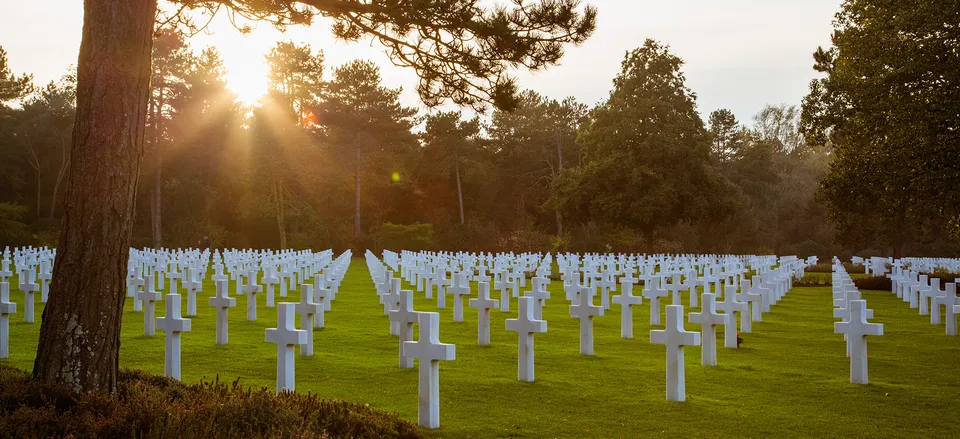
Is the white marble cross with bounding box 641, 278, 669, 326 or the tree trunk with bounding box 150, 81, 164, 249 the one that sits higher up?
the tree trunk with bounding box 150, 81, 164, 249

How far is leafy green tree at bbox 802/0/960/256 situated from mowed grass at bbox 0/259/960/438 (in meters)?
4.20

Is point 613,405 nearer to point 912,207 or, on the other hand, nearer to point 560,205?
point 912,207

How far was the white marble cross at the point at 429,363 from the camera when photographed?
6.35 metres

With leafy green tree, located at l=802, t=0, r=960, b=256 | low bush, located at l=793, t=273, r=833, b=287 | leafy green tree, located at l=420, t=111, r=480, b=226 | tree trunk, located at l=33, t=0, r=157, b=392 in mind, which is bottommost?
low bush, located at l=793, t=273, r=833, b=287

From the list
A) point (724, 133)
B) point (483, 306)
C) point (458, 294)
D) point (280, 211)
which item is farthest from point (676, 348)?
point (724, 133)

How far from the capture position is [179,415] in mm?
4918

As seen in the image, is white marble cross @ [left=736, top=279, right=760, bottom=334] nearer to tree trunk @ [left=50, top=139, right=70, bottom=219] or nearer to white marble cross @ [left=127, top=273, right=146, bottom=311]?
white marble cross @ [left=127, top=273, right=146, bottom=311]

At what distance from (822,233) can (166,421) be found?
62.4 m

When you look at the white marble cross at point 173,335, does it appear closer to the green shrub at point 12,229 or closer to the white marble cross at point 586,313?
the white marble cross at point 586,313

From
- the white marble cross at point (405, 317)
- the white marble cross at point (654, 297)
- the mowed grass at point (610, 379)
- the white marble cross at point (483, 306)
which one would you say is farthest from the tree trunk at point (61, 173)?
the white marble cross at point (405, 317)

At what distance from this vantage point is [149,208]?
178 feet

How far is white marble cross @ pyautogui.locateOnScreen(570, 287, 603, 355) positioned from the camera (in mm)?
10172

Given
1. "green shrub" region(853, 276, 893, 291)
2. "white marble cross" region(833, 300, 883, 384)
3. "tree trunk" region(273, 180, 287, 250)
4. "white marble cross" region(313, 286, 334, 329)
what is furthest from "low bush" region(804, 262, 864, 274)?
"white marble cross" region(833, 300, 883, 384)

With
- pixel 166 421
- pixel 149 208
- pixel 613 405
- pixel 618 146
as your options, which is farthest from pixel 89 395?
pixel 149 208
